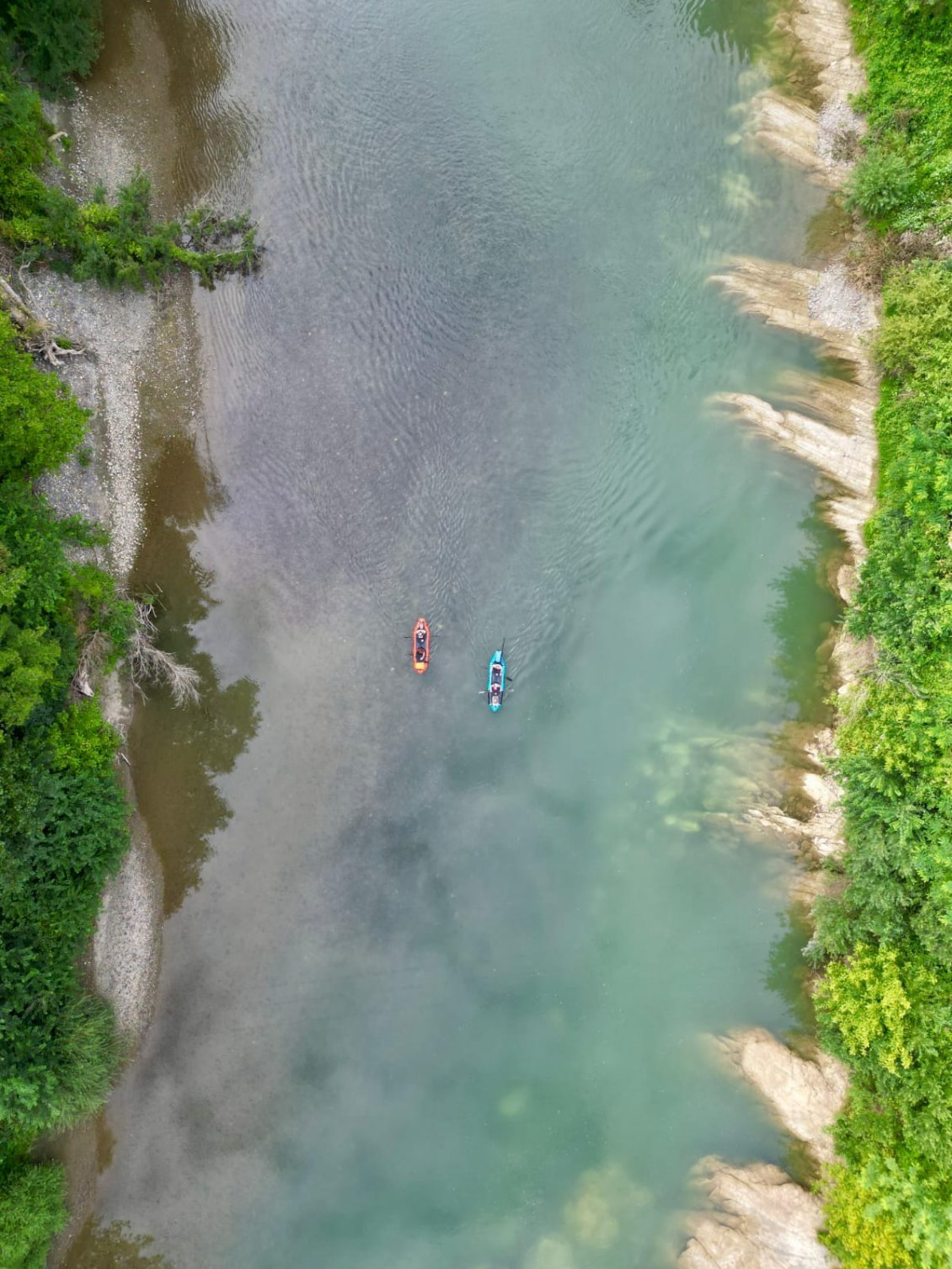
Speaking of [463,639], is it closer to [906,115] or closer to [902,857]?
[902,857]

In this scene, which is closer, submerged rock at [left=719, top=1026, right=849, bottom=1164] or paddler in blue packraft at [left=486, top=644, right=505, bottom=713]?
submerged rock at [left=719, top=1026, right=849, bottom=1164]

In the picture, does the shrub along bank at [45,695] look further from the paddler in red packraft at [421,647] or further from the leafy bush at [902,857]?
the leafy bush at [902,857]

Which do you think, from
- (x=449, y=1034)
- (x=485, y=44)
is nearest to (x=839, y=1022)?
(x=449, y=1034)

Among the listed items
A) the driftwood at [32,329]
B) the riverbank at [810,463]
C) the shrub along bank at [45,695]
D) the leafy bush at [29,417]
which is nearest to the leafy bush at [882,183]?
the riverbank at [810,463]

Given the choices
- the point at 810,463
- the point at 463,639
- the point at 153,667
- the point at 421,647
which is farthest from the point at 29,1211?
the point at 810,463

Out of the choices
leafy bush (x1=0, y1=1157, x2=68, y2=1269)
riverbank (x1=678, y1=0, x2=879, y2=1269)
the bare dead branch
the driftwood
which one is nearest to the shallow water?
the bare dead branch

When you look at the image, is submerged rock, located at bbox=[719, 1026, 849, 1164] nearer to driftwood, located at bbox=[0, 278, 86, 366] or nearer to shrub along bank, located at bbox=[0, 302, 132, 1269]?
shrub along bank, located at bbox=[0, 302, 132, 1269]
